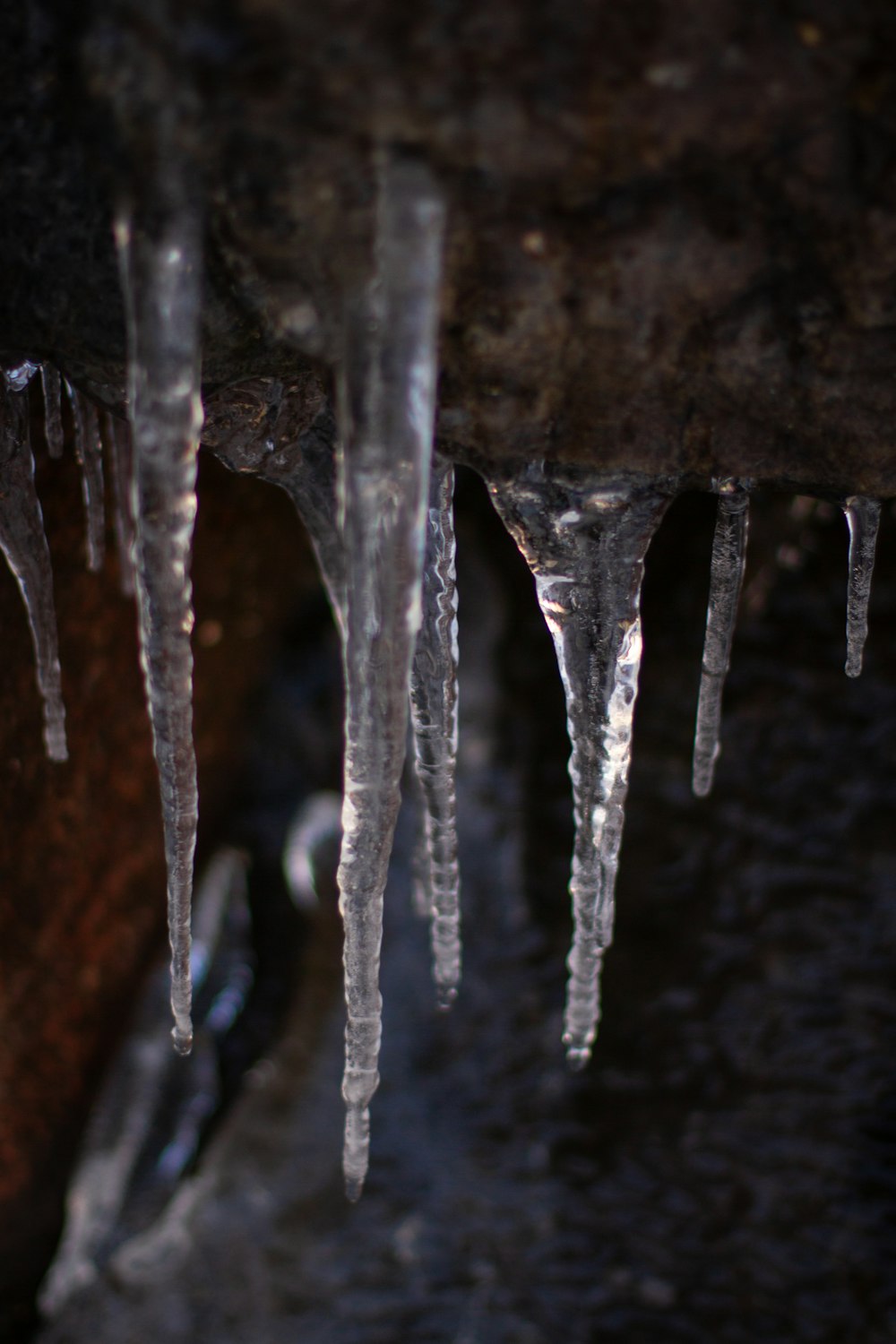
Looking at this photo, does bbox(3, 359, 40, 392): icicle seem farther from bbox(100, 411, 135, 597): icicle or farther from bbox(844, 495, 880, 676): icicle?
bbox(844, 495, 880, 676): icicle

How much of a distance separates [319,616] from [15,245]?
7.44 ft

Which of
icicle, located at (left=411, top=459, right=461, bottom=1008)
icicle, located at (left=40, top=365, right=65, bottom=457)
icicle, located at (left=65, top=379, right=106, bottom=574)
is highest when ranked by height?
icicle, located at (left=40, top=365, right=65, bottom=457)

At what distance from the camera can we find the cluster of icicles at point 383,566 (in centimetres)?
87

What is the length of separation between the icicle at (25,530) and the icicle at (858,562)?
1061mm

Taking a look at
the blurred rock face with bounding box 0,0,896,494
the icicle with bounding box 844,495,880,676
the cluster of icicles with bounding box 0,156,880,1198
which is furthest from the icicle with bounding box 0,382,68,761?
the icicle with bounding box 844,495,880,676

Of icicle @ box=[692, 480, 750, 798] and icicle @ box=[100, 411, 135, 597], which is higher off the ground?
icicle @ box=[100, 411, 135, 597]

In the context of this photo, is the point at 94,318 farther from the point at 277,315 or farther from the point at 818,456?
the point at 818,456

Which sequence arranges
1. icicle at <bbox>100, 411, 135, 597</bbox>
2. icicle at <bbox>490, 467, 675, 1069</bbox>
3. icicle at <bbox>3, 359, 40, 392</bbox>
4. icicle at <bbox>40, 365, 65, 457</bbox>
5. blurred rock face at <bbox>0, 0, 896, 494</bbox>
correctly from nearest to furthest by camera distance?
1. blurred rock face at <bbox>0, 0, 896, 494</bbox>
2. icicle at <bbox>490, 467, 675, 1069</bbox>
3. icicle at <bbox>3, 359, 40, 392</bbox>
4. icicle at <bbox>40, 365, 65, 457</bbox>
5. icicle at <bbox>100, 411, 135, 597</bbox>

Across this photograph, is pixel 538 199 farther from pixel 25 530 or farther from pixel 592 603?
pixel 25 530

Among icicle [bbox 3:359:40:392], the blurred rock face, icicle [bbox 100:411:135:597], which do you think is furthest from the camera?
icicle [bbox 100:411:135:597]

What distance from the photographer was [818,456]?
1.06 metres

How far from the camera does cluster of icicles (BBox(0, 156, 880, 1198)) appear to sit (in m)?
0.87

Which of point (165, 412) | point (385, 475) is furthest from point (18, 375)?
point (385, 475)

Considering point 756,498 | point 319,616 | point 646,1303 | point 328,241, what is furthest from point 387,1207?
point 328,241
